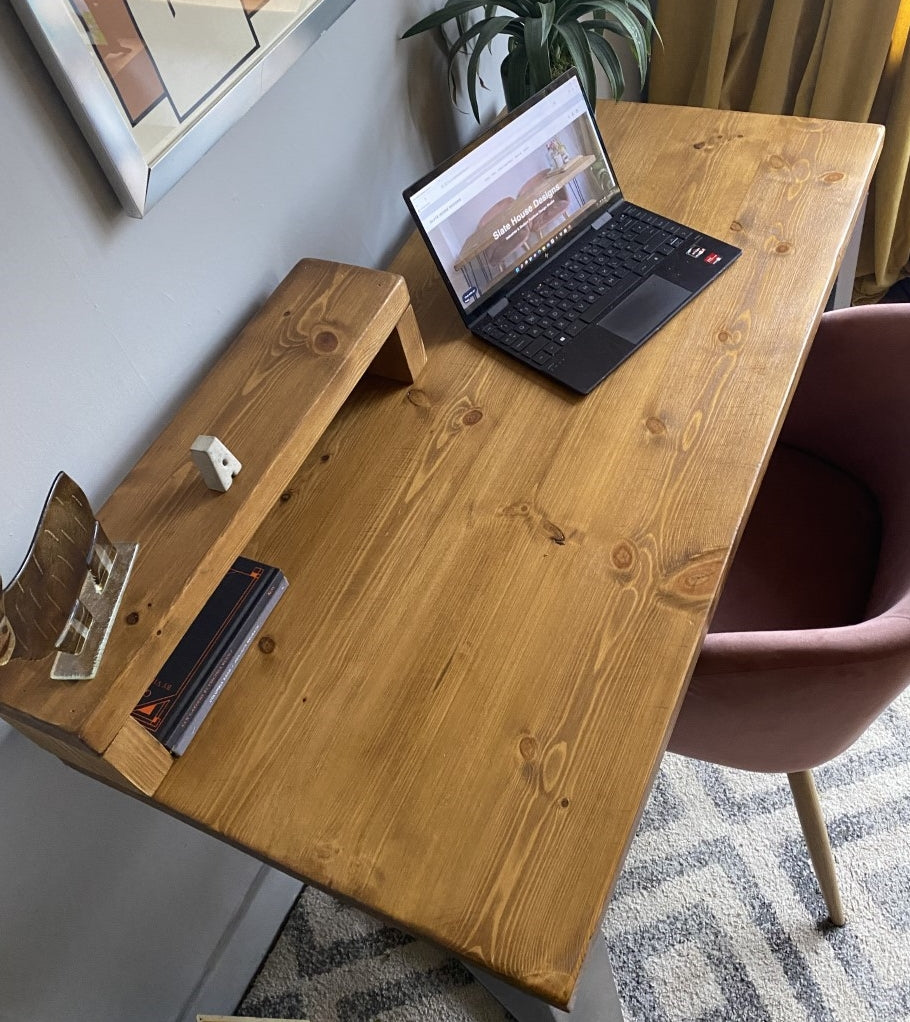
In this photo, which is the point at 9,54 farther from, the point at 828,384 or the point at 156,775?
the point at 828,384

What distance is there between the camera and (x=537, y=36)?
3.84 ft

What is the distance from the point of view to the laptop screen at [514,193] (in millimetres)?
1090

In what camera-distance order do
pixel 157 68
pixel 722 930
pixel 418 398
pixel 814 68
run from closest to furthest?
pixel 157 68
pixel 418 398
pixel 722 930
pixel 814 68

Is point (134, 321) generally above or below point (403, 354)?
above

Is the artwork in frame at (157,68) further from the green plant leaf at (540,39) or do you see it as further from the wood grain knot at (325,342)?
the green plant leaf at (540,39)

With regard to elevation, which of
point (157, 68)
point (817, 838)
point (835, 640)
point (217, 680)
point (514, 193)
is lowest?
point (817, 838)

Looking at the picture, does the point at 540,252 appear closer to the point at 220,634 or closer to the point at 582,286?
the point at 582,286

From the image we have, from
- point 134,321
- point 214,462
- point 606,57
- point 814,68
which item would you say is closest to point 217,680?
point 214,462

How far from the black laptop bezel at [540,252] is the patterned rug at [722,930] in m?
0.88

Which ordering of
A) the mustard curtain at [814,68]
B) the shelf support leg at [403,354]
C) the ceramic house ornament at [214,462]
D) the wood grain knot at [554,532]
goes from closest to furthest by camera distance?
the ceramic house ornament at [214,462] → the wood grain knot at [554,532] → the shelf support leg at [403,354] → the mustard curtain at [814,68]

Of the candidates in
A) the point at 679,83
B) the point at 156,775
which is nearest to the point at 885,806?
the point at 156,775

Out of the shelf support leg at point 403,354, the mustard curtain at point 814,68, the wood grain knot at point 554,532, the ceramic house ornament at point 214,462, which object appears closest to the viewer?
the ceramic house ornament at point 214,462

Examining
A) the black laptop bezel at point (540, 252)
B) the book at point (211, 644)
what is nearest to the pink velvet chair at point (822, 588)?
the black laptop bezel at point (540, 252)

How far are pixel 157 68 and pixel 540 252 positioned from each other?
561 millimetres
